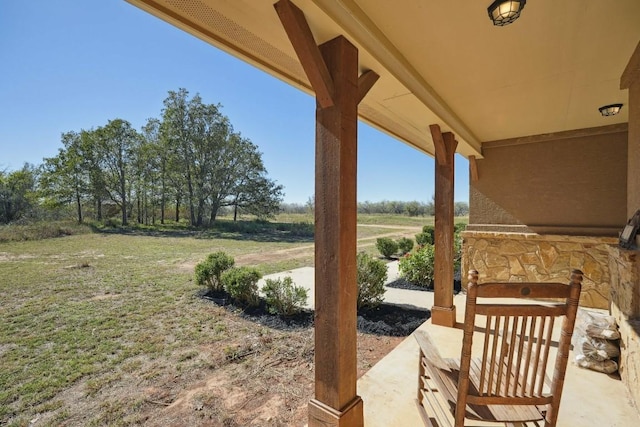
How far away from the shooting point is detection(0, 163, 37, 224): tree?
39.0ft

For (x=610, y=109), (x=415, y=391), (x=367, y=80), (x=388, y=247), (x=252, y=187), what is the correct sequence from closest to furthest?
1. (x=367, y=80)
2. (x=415, y=391)
3. (x=610, y=109)
4. (x=388, y=247)
5. (x=252, y=187)

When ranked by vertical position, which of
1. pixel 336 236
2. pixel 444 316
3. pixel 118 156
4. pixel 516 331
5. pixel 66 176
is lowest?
pixel 444 316

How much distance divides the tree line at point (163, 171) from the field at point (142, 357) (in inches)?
502

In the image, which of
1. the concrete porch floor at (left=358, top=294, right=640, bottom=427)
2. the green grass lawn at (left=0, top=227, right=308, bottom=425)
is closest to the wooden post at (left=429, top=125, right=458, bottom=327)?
the concrete porch floor at (left=358, top=294, right=640, bottom=427)

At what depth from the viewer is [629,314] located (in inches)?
78.5

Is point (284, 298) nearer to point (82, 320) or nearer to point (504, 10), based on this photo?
point (82, 320)

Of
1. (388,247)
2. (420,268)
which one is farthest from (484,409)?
(388,247)

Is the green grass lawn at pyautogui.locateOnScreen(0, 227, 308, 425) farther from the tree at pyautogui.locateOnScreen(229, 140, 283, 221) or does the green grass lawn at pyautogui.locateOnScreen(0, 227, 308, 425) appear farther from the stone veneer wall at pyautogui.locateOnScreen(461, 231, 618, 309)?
the tree at pyautogui.locateOnScreen(229, 140, 283, 221)

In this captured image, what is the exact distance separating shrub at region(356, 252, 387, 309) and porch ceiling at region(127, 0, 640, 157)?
2147mm

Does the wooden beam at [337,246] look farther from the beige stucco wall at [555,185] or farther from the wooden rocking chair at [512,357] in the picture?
the beige stucco wall at [555,185]

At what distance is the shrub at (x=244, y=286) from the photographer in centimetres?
451

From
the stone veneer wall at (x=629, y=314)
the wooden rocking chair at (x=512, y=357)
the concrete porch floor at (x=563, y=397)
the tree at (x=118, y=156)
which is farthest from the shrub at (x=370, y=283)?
the tree at (x=118, y=156)

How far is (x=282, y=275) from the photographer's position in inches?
259

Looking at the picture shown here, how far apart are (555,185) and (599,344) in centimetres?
259
